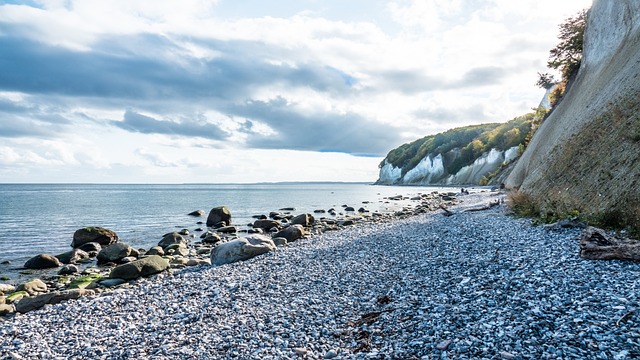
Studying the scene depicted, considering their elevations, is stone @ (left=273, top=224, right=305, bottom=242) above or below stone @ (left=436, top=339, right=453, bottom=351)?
below

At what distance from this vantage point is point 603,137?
672 inches

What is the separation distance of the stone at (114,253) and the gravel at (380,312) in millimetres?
10139

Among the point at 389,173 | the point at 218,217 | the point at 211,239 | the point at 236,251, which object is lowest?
the point at 211,239

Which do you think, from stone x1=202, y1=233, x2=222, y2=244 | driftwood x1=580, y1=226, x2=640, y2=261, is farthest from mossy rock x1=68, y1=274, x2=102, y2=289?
driftwood x1=580, y1=226, x2=640, y2=261

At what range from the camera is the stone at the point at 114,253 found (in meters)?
22.3

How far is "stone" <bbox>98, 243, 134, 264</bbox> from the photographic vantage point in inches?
879

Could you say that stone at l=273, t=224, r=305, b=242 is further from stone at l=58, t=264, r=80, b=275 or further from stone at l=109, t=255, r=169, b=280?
stone at l=58, t=264, r=80, b=275

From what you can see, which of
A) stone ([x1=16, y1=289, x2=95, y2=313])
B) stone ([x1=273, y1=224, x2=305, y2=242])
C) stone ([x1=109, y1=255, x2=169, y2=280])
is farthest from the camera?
stone ([x1=273, y1=224, x2=305, y2=242])

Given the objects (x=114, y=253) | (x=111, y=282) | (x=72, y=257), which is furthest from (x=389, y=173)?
(x=111, y=282)

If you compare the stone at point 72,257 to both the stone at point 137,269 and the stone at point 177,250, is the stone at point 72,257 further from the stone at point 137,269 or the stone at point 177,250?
the stone at point 137,269

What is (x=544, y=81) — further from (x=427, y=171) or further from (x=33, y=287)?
(x=427, y=171)

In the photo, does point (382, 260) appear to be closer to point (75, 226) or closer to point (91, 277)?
point (91, 277)

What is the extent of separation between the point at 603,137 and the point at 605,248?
10352 mm

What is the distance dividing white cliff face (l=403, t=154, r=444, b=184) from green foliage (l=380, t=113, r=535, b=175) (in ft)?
9.29
